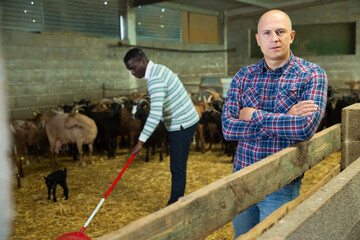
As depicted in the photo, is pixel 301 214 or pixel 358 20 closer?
pixel 301 214

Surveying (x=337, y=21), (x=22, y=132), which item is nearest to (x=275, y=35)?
(x=22, y=132)

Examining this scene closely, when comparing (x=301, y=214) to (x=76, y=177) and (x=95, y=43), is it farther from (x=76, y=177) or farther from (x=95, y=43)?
(x=95, y=43)

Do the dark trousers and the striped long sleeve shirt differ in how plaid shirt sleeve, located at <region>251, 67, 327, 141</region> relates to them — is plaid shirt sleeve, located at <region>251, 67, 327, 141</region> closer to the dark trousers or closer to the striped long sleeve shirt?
the striped long sleeve shirt

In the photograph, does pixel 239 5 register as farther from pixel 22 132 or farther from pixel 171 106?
pixel 171 106

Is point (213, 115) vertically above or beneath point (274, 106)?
beneath

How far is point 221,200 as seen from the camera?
59.2 inches

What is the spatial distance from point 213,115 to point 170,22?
708 cm

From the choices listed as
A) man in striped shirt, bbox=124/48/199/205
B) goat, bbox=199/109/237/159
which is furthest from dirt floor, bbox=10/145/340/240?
man in striped shirt, bbox=124/48/199/205

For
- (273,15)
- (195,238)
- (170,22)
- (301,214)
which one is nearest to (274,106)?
(273,15)

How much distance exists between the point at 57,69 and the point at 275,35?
8633 mm

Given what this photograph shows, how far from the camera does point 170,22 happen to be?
13719 millimetres

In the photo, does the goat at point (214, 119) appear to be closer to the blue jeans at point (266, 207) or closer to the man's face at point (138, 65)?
the man's face at point (138, 65)

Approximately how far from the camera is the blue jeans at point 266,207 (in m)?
2.21

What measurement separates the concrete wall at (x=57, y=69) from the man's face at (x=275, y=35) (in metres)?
7.72
